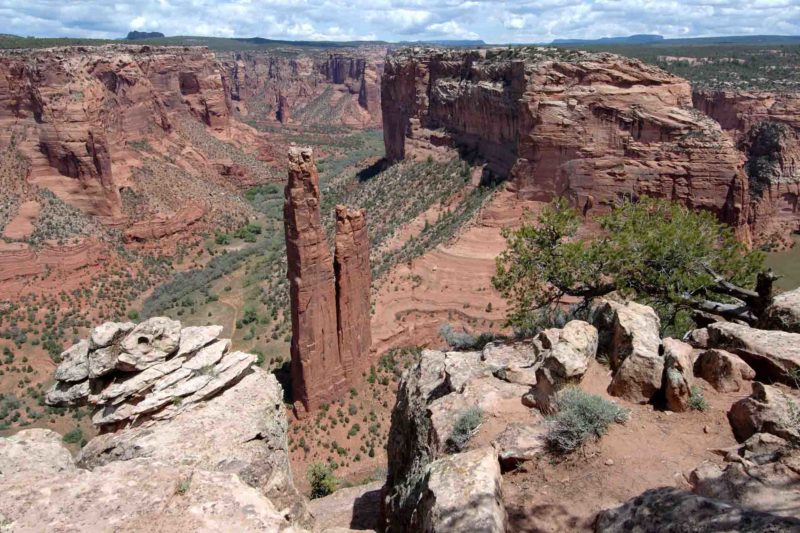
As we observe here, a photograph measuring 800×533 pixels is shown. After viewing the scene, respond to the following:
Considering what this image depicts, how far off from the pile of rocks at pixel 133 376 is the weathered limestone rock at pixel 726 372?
416 inches

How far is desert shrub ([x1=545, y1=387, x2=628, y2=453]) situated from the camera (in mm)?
9383

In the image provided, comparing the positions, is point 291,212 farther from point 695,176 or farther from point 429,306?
point 695,176

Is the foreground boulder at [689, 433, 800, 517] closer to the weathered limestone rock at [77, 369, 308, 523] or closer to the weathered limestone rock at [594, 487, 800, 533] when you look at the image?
the weathered limestone rock at [594, 487, 800, 533]

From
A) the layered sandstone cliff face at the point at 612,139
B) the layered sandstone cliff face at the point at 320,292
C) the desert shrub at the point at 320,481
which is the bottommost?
the desert shrub at the point at 320,481

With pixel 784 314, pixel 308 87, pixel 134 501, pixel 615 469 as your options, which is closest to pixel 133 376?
pixel 134 501

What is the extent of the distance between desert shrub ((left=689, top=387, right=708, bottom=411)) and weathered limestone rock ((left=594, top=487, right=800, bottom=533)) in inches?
131

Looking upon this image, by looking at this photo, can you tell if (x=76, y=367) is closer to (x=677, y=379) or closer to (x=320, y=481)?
(x=320, y=481)

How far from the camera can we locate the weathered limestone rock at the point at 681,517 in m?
6.01

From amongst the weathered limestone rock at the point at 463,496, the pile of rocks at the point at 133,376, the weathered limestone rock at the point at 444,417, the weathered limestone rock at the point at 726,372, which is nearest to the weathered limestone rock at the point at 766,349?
the weathered limestone rock at the point at 726,372

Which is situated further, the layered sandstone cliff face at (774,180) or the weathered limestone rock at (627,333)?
the layered sandstone cliff face at (774,180)

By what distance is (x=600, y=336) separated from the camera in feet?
43.8

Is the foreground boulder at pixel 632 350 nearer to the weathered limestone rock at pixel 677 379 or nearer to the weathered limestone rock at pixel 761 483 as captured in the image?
the weathered limestone rock at pixel 677 379

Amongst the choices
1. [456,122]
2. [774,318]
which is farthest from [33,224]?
[774,318]

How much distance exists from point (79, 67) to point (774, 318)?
5909cm
